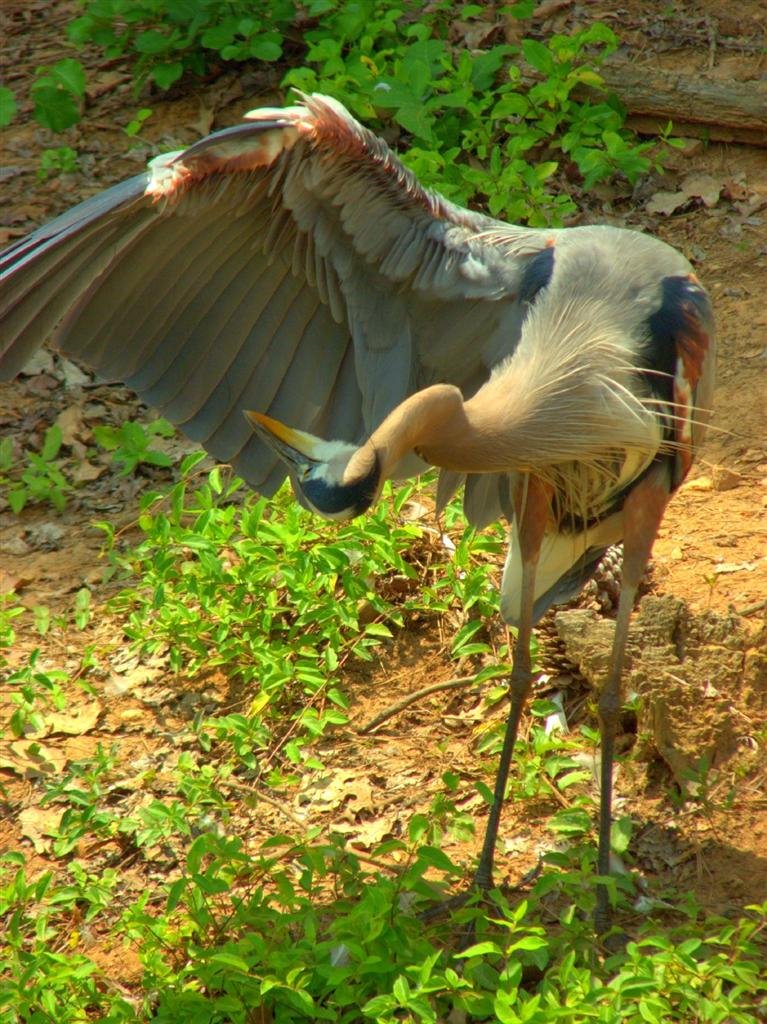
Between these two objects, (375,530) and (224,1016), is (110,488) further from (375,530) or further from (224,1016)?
(224,1016)

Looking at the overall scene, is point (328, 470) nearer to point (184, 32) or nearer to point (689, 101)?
point (689, 101)

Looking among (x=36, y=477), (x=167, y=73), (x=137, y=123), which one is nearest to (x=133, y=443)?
(x=36, y=477)

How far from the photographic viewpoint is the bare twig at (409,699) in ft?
14.6

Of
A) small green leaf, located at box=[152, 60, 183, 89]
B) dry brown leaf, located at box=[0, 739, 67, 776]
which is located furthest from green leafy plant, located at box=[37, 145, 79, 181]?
dry brown leaf, located at box=[0, 739, 67, 776]

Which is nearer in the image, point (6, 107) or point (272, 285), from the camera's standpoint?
point (272, 285)

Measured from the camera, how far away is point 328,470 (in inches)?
125

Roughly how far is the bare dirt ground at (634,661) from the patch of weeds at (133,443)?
3.4 inches

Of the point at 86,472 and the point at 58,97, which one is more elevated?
the point at 58,97

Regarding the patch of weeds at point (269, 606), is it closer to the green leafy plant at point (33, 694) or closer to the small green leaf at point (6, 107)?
the green leafy plant at point (33, 694)

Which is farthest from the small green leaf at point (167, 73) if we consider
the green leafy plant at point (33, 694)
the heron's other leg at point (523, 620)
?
the heron's other leg at point (523, 620)

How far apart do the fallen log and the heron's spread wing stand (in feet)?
9.97

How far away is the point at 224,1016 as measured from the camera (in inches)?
129

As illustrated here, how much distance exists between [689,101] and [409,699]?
3.81 metres

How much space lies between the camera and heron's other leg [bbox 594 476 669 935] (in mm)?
3732
